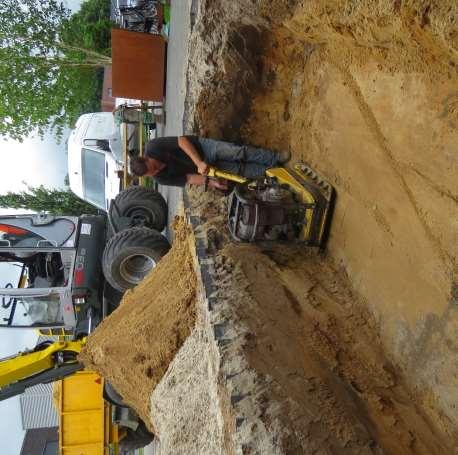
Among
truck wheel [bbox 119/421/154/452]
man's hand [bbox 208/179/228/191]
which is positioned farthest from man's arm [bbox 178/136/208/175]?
truck wheel [bbox 119/421/154/452]

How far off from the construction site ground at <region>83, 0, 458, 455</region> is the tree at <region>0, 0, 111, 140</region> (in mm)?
12096

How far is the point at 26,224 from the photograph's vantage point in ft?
20.9

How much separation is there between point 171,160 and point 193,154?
0.44 metres

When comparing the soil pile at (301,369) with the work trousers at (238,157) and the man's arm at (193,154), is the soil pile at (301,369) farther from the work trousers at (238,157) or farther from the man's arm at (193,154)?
the work trousers at (238,157)

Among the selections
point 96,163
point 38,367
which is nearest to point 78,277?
point 38,367

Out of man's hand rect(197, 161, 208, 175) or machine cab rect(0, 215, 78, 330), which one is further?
machine cab rect(0, 215, 78, 330)

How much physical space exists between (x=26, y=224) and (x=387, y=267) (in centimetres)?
543

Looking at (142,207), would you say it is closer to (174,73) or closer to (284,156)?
(284,156)

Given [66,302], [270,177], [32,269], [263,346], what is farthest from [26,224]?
[263,346]

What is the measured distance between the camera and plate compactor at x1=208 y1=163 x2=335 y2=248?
3369mm

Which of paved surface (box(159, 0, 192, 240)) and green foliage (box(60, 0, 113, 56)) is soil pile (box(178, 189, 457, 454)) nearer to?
paved surface (box(159, 0, 192, 240))

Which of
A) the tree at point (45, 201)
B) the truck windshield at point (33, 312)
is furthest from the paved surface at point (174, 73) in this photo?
the tree at point (45, 201)

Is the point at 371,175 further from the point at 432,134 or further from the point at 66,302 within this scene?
the point at 66,302

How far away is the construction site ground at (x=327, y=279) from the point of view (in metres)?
2.12
